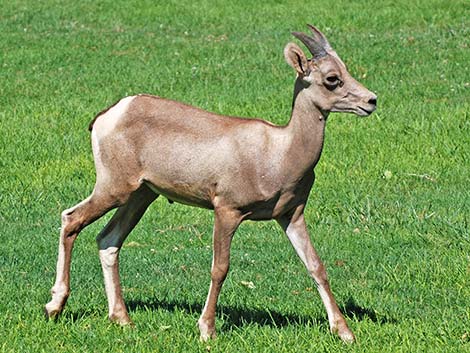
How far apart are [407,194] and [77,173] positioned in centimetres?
364

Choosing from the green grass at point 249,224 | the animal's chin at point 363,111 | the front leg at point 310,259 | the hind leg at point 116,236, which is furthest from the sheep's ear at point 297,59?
the green grass at point 249,224

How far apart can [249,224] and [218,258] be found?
13.0 feet

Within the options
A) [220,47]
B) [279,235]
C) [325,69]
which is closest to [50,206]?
[279,235]

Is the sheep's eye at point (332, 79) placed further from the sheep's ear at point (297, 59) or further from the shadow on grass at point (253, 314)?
the shadow on grass at point (253, 314)

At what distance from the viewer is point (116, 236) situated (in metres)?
8.16

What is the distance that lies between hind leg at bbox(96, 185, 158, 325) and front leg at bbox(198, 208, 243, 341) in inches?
29.6

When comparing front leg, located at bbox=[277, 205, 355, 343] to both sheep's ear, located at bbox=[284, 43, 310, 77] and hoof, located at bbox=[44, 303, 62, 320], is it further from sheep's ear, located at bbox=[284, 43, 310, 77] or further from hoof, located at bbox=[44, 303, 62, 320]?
hoof, located at bbox=[44, 303, 62, 320]

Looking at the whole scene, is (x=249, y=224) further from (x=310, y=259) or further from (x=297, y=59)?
(x=297, y=59)

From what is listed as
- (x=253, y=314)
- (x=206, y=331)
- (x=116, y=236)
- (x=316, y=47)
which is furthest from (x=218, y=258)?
(x=316, y=47)

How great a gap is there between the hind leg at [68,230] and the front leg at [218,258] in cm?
78

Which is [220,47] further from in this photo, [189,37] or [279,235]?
[279,235]

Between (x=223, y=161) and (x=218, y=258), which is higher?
(x=223, y=161)

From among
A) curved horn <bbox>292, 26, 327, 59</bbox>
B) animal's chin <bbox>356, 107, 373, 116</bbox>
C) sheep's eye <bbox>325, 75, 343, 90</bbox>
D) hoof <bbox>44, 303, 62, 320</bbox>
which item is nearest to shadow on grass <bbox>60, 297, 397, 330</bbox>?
hoof <bbox>44, 303, 62, 320</bbox>

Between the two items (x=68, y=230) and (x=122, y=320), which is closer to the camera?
(x=122, y=320)
